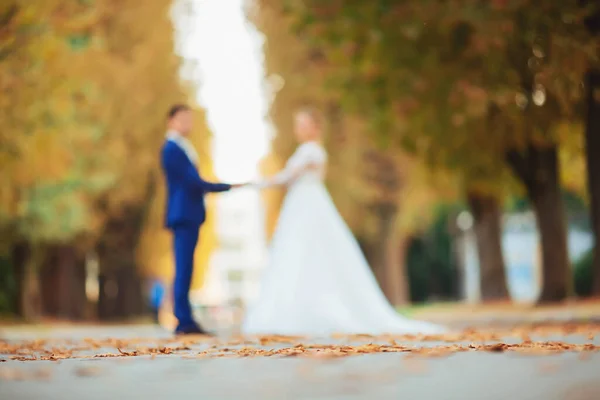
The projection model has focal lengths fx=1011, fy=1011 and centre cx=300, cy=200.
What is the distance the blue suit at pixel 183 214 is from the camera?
436 inches

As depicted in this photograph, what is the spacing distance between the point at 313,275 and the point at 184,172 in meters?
1.88

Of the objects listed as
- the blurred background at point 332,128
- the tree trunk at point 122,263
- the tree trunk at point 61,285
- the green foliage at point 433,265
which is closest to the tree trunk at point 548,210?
the blurred background at point 332,128

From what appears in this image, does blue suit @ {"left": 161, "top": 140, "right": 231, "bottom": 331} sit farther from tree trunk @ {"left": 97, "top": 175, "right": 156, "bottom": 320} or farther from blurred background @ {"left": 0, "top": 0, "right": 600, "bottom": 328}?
tree trunk @ {"left": 97, "top": 175, "right": 156, "bottom": 320}

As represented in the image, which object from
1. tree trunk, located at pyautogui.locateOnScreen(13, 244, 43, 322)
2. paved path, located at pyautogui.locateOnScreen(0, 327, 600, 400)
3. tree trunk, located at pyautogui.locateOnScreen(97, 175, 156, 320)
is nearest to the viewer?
paved path, located at pyautogui.locateOnScreen(0, 327, 600, 400)

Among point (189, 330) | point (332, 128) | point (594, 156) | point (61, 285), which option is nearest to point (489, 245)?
point (332, 128)

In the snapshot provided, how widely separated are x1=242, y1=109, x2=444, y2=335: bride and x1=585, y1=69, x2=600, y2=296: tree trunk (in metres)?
5.65

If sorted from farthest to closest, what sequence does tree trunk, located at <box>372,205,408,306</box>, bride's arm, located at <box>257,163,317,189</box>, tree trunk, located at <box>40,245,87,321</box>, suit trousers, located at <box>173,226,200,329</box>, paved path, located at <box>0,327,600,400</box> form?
tree trunk, located at <box>40,245,87,321</box> < tree trunk, located at <box>372,205,408,306</box> < bride's arm, located at <box>257,163,317,189</box> < suit trousers, located at <box>173,226,200,329</box> < paved path, located at <box>0,327,600,400</box>

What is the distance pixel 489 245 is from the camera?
2648cm

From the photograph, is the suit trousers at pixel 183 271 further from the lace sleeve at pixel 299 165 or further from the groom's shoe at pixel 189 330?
the lace sleeve at pixel 299 165

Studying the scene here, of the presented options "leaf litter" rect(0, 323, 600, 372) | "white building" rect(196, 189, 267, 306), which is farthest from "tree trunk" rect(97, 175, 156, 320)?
"white building" rect(196, 189, 267, 306)

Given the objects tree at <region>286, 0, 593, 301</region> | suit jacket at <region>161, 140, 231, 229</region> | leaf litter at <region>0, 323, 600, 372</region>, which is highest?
tree at <region>286, 0, 593, 301</region>

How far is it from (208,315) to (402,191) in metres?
33.1

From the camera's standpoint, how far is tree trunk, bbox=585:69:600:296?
1579 centimetres

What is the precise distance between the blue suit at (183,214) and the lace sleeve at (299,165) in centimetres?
62
